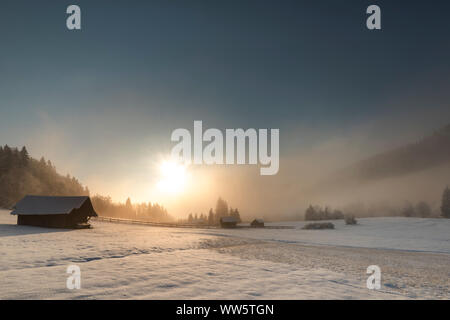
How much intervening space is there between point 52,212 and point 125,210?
435 feet

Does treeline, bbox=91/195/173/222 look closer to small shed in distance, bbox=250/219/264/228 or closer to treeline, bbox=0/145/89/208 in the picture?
treeline, bbox=0/145/89/208

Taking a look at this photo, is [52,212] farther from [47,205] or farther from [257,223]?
[257,223]

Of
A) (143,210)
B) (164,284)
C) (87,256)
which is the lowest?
(143,210)

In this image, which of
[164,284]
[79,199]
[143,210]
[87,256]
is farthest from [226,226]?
[143,210]

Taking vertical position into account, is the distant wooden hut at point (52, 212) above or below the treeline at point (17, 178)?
below

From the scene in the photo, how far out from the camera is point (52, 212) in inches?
1737

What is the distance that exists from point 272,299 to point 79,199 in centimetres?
4902

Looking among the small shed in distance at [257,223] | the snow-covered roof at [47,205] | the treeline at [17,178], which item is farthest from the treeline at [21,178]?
the small shed in distance at [257,223]

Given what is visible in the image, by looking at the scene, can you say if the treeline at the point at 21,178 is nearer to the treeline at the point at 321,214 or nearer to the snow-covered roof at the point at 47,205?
the snow-covered roof at the point at 47,205

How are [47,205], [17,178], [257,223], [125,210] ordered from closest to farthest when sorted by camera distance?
1. [47,205]
2. [257,223]
3. [17,178]
4. [125,210]

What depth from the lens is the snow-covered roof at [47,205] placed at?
145 ft

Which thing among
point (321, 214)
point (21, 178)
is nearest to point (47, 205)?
point (21, 178)
